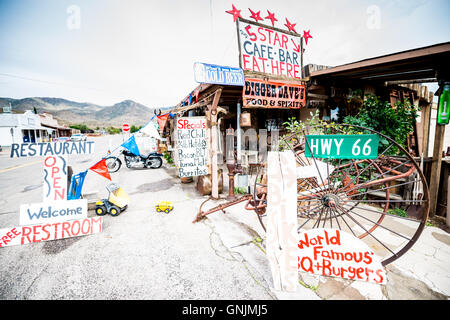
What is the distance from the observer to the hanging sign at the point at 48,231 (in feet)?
10.1

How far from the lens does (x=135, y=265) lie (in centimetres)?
265

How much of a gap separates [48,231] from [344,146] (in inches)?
190

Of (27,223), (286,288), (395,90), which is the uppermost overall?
(395,90)

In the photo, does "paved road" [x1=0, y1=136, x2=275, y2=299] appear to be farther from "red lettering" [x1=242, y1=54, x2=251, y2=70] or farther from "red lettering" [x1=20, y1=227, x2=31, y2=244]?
"red lettering" [x1=242, y1=54, x2=251, y2=70]

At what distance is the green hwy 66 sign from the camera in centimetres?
184

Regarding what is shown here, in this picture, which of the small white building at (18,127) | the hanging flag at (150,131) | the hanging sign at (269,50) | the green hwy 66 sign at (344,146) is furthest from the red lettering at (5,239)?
the small white building at (18,127)

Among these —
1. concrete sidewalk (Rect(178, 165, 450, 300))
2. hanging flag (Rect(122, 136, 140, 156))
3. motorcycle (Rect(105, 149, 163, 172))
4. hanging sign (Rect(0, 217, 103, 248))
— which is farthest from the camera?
motorcycle (Rect(105, 149, 163, 172))

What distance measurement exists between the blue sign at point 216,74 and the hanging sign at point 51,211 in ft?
11.0

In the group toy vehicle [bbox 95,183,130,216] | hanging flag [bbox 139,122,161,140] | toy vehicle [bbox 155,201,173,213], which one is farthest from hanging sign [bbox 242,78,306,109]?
toy vehicle [bbox 95,183,130,216]

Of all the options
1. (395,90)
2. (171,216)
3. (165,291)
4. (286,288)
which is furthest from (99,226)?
(395,90)

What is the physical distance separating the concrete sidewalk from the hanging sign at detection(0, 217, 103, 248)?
248 centimetres
